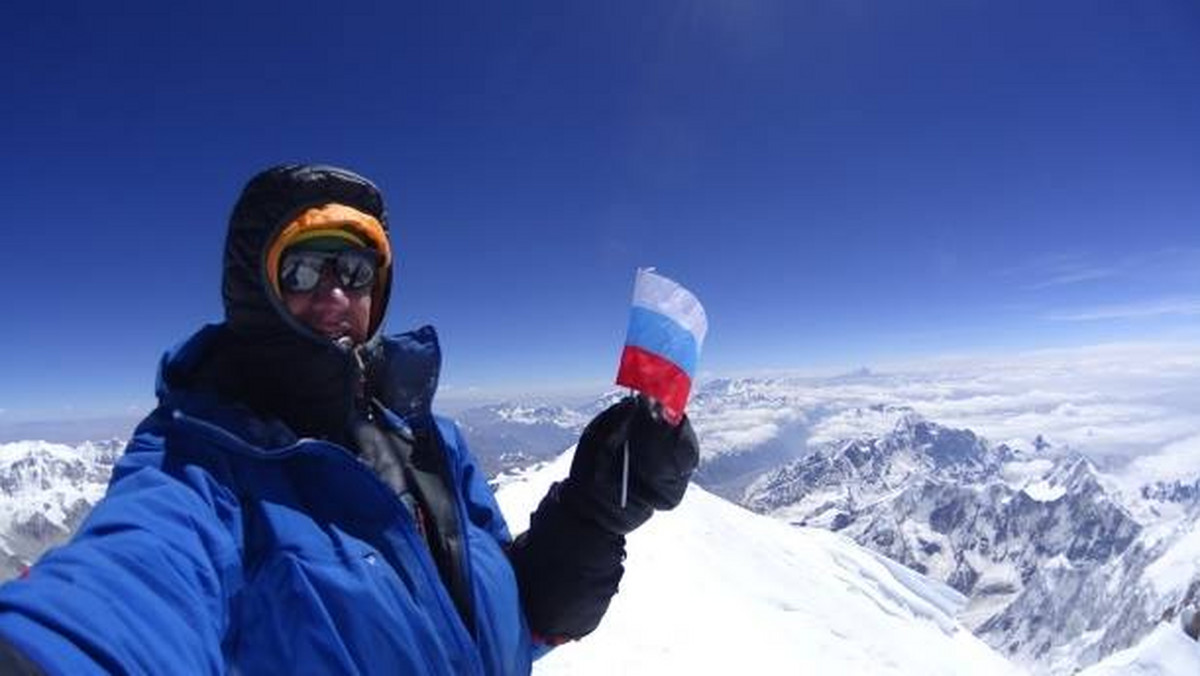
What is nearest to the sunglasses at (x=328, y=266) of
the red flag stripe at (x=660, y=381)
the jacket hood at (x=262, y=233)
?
the jacket hood at (x=262, y=233)

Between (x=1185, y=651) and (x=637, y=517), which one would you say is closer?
(x=637, y=517)

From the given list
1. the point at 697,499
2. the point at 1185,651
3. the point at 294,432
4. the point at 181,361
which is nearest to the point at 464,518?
the point at 294,432

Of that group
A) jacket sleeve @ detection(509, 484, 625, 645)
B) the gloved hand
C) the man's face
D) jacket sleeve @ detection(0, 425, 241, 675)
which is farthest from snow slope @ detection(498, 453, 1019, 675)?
jacket sleeve @ detection(0, 425, 241, 675)

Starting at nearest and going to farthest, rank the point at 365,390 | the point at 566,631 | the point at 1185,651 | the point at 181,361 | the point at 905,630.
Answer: the point at 181,361 → the point at 365,390 → the point at 566,631 → the point at 905,630 → the point at 1185,651

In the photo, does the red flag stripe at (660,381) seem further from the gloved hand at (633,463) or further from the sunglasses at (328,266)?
the sunglasses at (328,266)

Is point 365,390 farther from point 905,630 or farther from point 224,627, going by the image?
point 905,630

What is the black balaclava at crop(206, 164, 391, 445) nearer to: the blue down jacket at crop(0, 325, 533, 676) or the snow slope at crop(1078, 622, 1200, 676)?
the blue down jacket at crop(0, 325, 533, 676)
